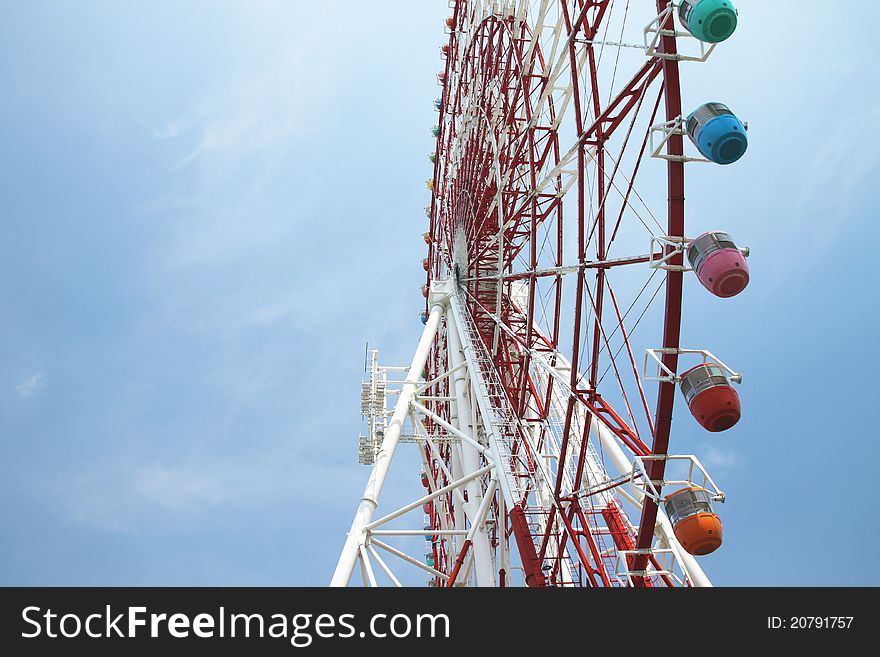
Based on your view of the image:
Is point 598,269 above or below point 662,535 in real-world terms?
above

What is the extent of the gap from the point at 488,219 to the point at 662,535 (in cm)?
1088

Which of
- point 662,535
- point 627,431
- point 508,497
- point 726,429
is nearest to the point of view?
point 726,429

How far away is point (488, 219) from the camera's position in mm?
19500

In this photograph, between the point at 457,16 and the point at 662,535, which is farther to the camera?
the point at 457,16
